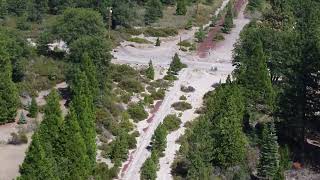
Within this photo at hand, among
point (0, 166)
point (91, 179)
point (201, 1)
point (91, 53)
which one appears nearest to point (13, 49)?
point (91, 53)

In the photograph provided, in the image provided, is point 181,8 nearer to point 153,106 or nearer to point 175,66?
point 175,66

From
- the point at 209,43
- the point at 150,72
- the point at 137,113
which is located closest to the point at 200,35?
the point at 209,43

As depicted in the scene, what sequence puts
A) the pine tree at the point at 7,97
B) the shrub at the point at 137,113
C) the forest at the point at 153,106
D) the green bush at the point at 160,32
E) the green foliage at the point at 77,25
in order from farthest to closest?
the green bush at the point at 160,32
the green foliage at the point at 77,25
the shrub at the point at 137,113
the pine tree at the point at 7,97
the forest at the point at 153,106

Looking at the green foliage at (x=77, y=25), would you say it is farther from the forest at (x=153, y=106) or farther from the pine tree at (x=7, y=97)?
the pine tree at (x=7, y=97)

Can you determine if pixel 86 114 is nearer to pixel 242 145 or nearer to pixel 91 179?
pixel 91 179

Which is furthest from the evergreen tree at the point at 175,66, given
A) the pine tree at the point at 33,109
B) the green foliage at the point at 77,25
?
the pine tree at the point at 33,109

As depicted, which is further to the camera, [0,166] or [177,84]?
[177,84]
